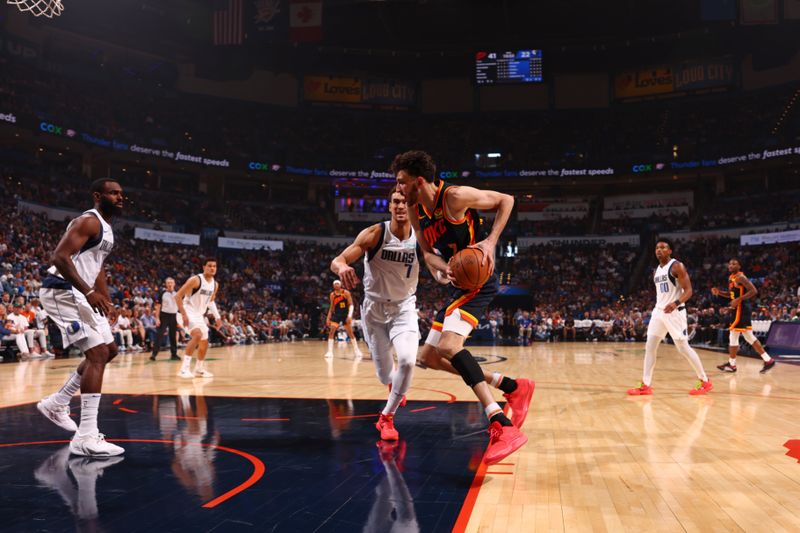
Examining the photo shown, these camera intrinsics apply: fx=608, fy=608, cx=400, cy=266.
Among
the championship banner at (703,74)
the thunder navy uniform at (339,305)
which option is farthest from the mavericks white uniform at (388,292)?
the championship banner at (703,74)

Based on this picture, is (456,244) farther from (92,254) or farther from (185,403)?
(185,403)

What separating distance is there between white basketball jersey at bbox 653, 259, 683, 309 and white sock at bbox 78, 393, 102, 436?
6906 millimetres

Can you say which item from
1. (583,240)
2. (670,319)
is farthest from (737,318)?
(583,240)

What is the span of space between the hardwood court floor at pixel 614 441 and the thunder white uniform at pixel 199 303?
0.98m

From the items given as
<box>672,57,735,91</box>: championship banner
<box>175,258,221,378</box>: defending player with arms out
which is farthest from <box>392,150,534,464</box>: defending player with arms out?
<box>672,57,735,91</box>: championship banner

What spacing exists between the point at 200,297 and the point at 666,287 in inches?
293

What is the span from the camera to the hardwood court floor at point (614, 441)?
320 cm

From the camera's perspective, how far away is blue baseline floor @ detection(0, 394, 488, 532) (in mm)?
3057

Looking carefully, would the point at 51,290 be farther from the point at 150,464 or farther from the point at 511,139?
the point at 511,139

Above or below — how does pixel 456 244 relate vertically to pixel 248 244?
below

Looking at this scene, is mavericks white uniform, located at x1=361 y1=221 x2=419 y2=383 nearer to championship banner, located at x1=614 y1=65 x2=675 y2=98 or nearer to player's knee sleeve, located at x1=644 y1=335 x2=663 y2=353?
player's knee sleeve, located at x1=644 y1=335 x2=663 y2=353

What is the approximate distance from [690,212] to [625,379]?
102 ft

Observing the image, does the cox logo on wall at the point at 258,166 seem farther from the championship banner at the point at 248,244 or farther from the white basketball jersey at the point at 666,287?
the white basketball jersey at the point at 666,287

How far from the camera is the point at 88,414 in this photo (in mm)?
4543
